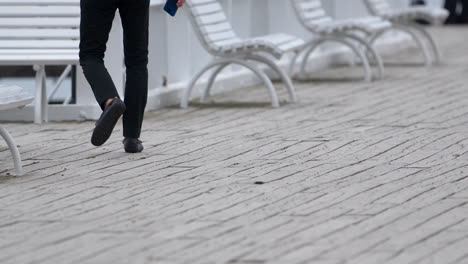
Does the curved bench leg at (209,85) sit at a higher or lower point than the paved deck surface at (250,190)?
lower

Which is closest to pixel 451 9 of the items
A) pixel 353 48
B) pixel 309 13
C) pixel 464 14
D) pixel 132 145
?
pixel 464 14

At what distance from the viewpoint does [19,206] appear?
5.01m

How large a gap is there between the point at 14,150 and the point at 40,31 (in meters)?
2.61

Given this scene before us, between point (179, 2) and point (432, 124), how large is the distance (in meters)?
2.03

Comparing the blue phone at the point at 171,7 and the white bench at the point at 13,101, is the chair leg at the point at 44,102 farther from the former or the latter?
the white bench at the point at 13,101

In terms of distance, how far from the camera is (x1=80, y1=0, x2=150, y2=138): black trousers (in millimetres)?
6246

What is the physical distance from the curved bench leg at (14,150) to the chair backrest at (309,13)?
5.21 meters

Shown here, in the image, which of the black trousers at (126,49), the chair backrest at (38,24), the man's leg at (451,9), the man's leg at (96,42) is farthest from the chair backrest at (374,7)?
the man's leg at (451,9)

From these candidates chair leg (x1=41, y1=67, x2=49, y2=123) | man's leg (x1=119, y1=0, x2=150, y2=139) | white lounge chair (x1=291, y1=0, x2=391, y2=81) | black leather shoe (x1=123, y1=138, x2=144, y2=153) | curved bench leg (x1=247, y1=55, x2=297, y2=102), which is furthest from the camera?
white lounge chair (x1=291, y1=0, x2=391, y2=81)

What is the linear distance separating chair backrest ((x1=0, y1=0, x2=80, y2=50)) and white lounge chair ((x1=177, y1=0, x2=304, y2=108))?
96 centimetres

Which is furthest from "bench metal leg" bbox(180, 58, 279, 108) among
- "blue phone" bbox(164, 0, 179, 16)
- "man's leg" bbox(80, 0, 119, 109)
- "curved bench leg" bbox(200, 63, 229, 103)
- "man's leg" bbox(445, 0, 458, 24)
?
"man's leg" bbox(445, 0, 458, 24)

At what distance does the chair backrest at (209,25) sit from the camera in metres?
8.66

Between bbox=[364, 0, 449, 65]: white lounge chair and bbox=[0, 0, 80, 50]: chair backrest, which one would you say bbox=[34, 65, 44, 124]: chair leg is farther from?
bbox=[364, 0, 449, 65]: white lounge chair

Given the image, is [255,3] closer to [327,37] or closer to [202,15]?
[327,37]
